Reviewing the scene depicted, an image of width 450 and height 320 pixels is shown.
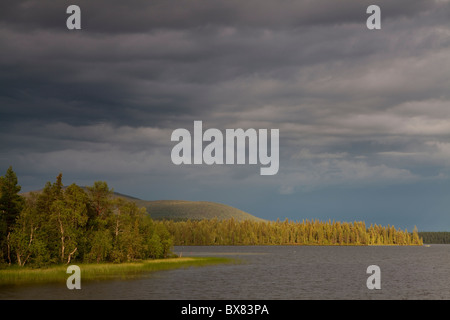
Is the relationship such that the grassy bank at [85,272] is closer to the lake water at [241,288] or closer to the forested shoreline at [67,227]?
the forested shoreline at [67,227]

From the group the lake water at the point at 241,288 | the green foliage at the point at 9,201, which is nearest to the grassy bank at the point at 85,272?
the lake water at the point at 241,288

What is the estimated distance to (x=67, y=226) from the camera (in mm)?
110375

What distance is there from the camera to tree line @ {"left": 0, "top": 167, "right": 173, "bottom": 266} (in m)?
105

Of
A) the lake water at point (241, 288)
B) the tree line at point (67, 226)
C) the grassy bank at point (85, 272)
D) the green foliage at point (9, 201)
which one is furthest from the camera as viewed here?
the green foliage at point (9, 201)

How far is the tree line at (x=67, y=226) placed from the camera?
104688 millimetres

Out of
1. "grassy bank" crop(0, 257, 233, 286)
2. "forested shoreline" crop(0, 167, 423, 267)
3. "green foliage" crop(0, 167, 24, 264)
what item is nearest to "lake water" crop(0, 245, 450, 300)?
"grassy bank" crop(0, 257, 233, 286)

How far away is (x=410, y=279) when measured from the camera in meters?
114

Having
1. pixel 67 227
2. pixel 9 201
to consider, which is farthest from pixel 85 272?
pixel 9 201

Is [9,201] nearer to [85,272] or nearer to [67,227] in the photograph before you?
[67,227]

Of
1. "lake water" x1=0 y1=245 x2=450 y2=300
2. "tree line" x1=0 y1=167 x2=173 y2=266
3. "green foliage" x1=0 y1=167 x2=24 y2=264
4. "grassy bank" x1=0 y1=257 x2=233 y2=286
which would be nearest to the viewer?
"lake water" x1=0 y1=245 x2=450 y2=300

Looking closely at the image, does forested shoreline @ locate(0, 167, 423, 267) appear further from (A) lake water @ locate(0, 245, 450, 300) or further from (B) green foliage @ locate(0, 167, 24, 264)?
(A) lake water @ locate(0, 245, 450, 300)
